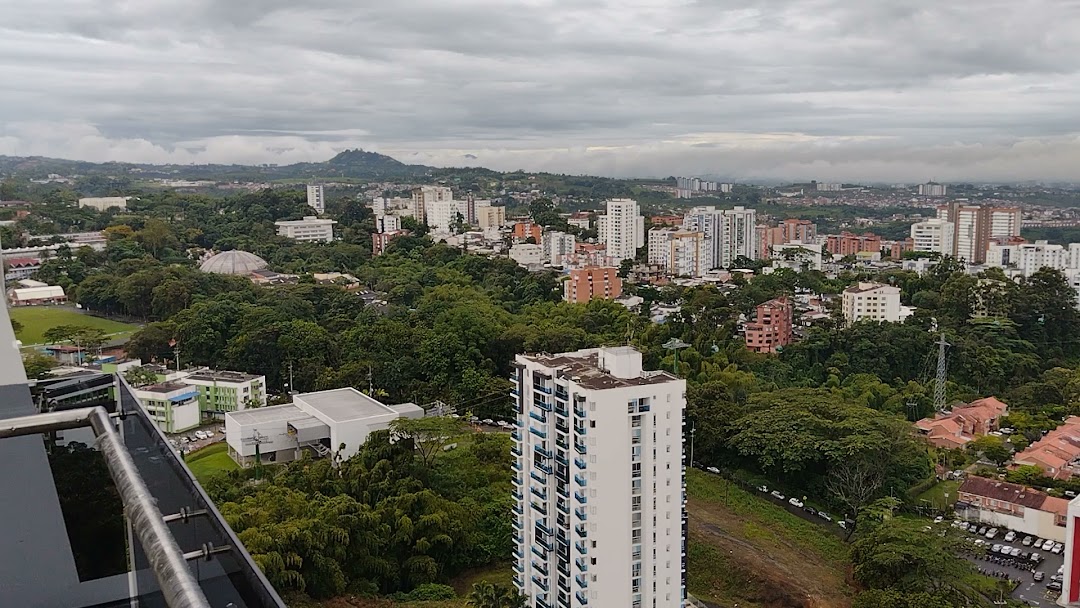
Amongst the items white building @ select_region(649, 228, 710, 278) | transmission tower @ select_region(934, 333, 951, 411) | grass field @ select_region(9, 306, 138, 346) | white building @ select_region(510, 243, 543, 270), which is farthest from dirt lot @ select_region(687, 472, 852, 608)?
white building @ select_region(649, 228, 710, 278)

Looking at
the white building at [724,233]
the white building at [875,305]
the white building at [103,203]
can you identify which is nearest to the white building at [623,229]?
the white building at [724,233]

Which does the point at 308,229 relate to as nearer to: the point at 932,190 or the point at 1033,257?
the point at 1033,257

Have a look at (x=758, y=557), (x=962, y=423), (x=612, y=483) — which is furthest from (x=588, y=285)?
(x=612, y=483)

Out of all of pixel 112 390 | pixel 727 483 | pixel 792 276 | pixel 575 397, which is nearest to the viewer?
pixel 112 390

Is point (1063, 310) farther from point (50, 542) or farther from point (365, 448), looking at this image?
point (50, 542)

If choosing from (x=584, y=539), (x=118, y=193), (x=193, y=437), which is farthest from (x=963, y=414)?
(x=118, y=193)

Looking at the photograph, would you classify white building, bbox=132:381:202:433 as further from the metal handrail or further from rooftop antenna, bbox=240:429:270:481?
the metal handrail
